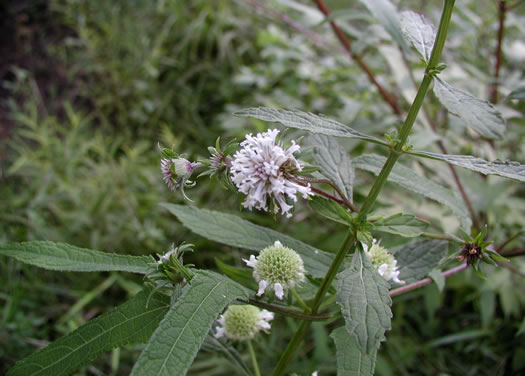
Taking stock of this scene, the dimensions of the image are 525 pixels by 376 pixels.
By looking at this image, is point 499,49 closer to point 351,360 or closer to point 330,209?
point 330,209

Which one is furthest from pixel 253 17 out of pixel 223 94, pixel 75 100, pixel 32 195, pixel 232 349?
pixel 232 349

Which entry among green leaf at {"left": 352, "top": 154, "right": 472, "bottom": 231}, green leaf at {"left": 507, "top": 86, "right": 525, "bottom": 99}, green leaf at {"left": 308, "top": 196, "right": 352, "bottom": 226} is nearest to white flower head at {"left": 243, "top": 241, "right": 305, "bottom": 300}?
green leaf at {"left": 308, "top": 196, "right": 352, "bottom": 226}

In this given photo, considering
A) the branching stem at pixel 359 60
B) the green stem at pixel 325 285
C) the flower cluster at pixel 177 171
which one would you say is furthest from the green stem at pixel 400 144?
the branching stem at pixel 359 60

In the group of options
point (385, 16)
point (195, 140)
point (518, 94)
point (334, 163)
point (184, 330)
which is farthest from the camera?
point (195, 140)

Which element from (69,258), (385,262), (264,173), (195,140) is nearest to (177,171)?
(264,173)

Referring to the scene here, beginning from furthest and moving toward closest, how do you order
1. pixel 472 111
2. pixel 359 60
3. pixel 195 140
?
1. pixel 195 140
2. pixel 359 60
3. pixel 472 111

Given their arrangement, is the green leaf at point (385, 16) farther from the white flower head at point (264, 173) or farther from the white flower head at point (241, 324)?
the white flower head at point (241, 324)

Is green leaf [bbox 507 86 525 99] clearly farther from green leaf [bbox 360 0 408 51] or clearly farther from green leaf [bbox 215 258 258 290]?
green leaf [bbox 215 258 258 290]
